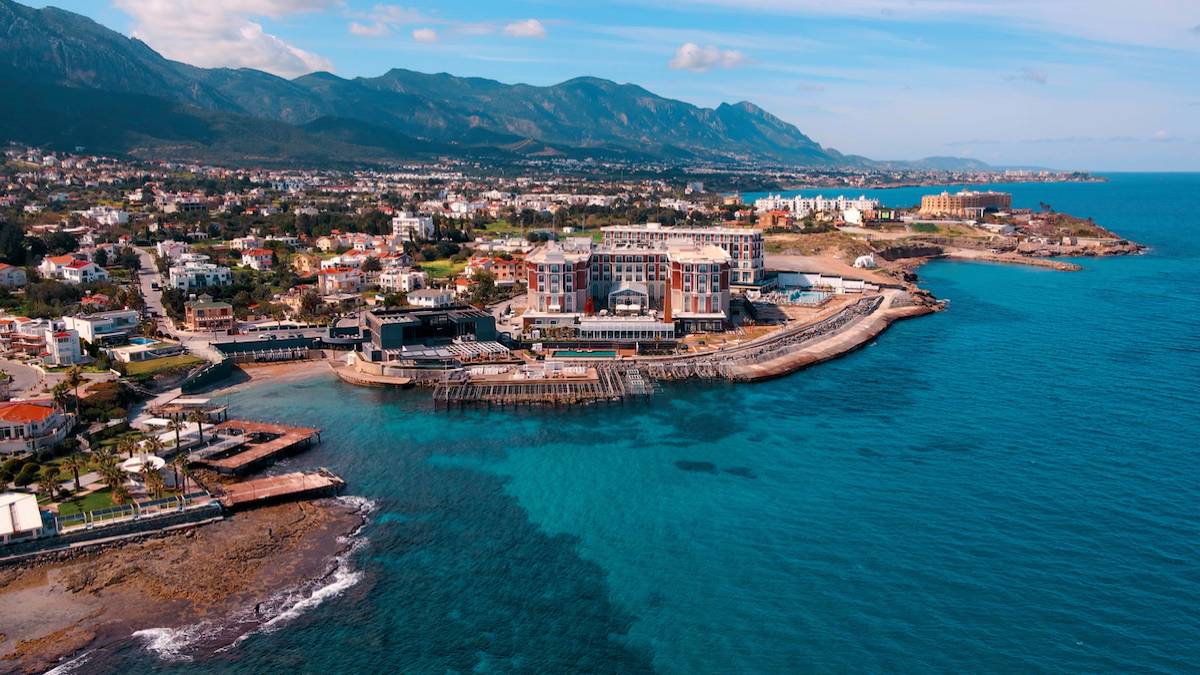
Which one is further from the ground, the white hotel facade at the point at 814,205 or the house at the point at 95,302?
the white hotel facade at the point at 814,205

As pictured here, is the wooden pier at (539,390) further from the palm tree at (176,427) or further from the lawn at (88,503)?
the lawn at (88,503)

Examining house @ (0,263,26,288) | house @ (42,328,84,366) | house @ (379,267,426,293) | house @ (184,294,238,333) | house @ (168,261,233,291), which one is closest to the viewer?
house @ (42,328,84,366)

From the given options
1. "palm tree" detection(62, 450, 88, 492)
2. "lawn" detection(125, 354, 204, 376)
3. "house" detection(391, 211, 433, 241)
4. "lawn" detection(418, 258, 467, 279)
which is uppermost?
"house" detection(391, 211, 433, 241)

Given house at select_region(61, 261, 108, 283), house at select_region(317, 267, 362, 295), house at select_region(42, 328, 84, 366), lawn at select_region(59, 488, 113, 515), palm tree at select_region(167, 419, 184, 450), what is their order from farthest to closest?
house at select_region(317, 267, 362, 295) < house at select_region(61, 261, 108, 283) < house at select_region(42, 328, 84, 366) < palm tree at select_region(167, 419, 184, 450) < lawn at select_region(59, 488, 113, 515)

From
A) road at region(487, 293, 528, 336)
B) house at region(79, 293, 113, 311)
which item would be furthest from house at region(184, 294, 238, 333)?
road at region(487, 293, 528, 336)

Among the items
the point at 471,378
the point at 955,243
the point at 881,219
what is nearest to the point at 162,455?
the point at 471,378

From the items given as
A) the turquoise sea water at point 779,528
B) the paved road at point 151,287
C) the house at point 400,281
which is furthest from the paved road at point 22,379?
the house at point 400,281

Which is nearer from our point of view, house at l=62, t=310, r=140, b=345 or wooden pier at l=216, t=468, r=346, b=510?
wooden pier at l=216, t=468, r=346, b=510

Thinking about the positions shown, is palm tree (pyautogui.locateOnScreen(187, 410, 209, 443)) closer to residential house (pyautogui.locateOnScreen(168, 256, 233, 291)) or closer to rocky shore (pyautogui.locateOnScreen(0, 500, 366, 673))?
rocky shore (pyautogui.locateOnScreen(0, 500, 366, 673))
